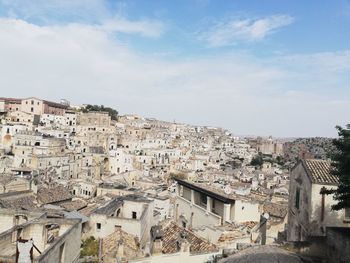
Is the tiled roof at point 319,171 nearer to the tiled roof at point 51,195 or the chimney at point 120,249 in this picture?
the chimney at point 120,249

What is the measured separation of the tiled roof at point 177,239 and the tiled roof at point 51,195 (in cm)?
1826

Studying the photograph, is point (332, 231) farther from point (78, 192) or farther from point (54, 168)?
point (54, 168)

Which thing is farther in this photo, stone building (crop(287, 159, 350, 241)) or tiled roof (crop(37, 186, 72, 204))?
tiled roof (crop(37, 186, 72, 204))

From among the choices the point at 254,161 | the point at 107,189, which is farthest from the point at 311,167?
the point at 254,161

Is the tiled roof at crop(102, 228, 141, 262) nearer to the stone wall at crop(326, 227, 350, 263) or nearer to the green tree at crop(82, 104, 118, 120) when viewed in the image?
the stone wall at crop(326, 227, 350, 263)

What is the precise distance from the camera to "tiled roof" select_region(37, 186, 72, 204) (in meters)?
38.9

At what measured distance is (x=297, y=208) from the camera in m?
19.6

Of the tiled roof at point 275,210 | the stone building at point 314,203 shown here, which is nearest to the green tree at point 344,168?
the stone building at point 314,203

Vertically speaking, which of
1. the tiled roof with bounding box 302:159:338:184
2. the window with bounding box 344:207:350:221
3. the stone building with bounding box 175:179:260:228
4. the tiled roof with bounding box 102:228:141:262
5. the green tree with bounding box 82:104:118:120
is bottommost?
the tiled roof with bounding box 102:228:141:262

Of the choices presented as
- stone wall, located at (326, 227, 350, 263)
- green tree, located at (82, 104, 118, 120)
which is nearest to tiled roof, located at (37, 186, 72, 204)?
stone wall, located at (326, 227, 350, 263)

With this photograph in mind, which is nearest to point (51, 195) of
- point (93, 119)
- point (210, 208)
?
point (210, 208)

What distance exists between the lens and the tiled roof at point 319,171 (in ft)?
56.9

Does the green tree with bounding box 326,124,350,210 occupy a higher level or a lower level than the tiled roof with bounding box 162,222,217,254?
higher

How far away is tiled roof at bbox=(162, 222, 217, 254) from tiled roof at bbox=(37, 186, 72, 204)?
719 inches
